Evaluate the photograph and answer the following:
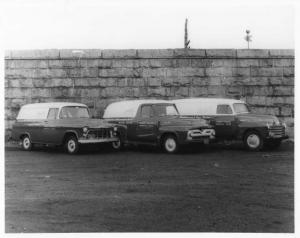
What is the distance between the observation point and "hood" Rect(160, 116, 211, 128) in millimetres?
11602

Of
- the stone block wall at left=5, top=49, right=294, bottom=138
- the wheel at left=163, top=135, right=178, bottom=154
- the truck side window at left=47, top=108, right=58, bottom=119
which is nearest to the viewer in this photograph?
the wheel at left=163, top=135, right=178, bottom=154

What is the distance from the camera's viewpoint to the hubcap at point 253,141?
12055 millimetres

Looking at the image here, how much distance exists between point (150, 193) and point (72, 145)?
16.0 feet

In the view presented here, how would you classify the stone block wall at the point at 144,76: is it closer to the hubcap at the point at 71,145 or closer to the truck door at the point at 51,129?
the truck door at the point at 51,129

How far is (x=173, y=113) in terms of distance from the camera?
1241 cm

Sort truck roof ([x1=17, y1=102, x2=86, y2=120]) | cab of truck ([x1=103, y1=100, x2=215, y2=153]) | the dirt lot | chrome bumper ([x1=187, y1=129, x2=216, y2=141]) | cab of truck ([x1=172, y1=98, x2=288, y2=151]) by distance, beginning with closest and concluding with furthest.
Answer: the dirt lot → chrome bumper ([x1=187, y1=129, x2=216, y2=141]) → cab of truck ([x1=103, y1=100, x2=215, y2=153]) → cab of truck ([x1=172, y1=98, x2=288, y2=151]) → truck roof ([x1=17, y1=102, x2=86, y2=120])

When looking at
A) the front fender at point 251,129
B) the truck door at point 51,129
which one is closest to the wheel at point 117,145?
the truck door at point 51,129

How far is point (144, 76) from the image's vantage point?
1435 cm

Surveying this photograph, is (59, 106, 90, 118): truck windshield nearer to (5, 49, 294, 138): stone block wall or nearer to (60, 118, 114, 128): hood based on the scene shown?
(60, 118, 114, 128): hood

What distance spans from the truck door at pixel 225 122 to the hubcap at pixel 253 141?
43 centimetres

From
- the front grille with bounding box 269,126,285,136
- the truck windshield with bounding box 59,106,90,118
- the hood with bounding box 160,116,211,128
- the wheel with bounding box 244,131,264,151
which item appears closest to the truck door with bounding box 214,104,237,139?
the wheel with bounding box 244,131,264,151
